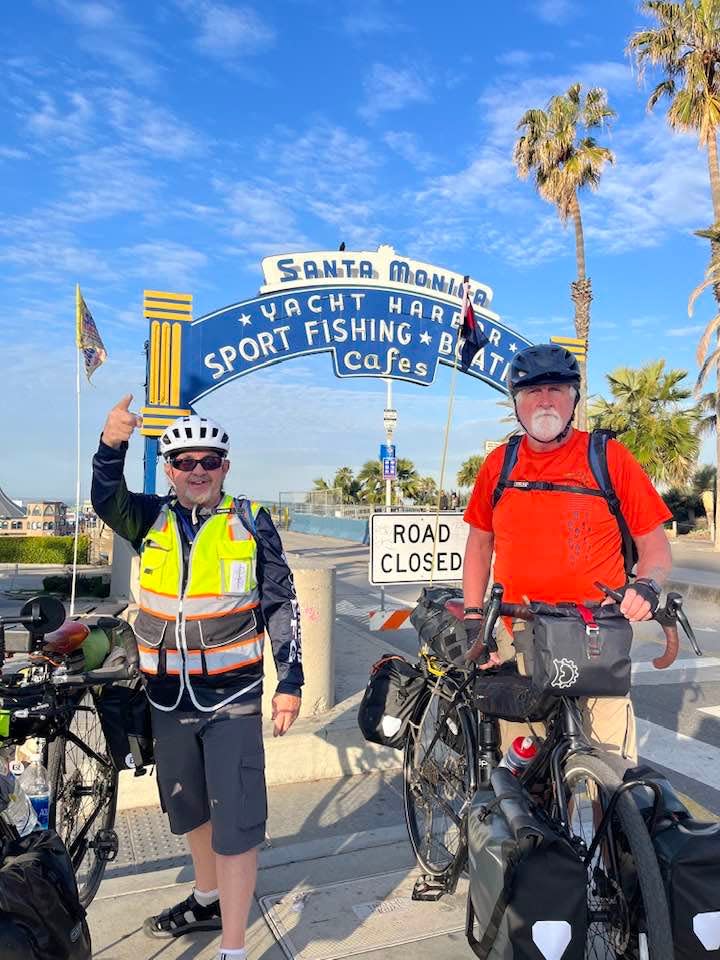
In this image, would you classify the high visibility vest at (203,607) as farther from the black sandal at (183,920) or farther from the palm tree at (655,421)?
the palm tree at (655,421)

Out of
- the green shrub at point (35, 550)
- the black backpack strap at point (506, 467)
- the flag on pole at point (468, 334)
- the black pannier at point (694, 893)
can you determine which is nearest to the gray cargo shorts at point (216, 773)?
the black backpack strap at point (506, 467)

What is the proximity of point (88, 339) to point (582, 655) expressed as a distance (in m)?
8.82

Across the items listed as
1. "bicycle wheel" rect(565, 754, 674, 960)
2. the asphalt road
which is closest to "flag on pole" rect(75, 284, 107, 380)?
the asphalt road

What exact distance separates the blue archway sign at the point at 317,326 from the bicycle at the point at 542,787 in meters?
6.16

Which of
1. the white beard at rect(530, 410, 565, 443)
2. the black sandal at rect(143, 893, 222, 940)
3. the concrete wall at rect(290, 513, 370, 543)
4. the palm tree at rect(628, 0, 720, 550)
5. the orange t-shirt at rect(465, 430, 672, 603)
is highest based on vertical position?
the palm tree at rect(628, 0, 720, 550)

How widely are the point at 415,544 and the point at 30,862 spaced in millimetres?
4907

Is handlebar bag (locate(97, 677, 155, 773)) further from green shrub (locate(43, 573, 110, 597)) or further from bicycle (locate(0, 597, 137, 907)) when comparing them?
green shrub (locate(43, 573, 110, 597))

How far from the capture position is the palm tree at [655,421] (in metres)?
30.4

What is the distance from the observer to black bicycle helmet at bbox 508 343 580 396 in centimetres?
269

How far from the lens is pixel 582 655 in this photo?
7.34ft

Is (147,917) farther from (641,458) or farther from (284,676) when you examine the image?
(641,458)

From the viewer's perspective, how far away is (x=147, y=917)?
10.1 ft

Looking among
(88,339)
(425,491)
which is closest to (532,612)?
(88,339)

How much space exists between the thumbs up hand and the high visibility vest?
13.8 inches
